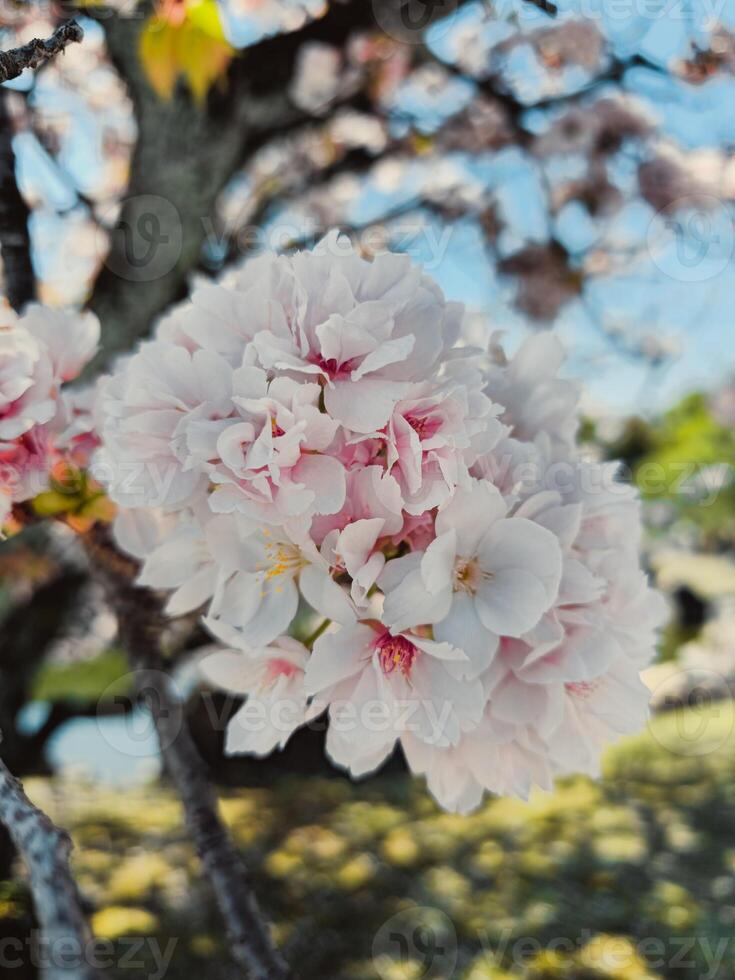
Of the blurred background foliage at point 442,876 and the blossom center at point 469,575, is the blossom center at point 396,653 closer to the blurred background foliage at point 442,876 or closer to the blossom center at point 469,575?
the blossom center at point 469,575

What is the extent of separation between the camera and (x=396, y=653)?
45 centimetres

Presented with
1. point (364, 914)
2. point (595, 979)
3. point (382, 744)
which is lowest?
point (364, 914)

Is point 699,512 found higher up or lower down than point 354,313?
lower down

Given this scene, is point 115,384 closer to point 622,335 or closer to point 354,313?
point 354,313

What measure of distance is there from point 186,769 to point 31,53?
0.59 metres

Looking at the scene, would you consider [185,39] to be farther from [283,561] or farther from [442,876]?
[442,876]

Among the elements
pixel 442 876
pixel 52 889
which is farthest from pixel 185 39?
pixel 442 876

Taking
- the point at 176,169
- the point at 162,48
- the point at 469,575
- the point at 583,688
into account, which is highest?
the point at 162,48

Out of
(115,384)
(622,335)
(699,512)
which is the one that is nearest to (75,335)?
(115,384)

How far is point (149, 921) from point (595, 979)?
2.04ft

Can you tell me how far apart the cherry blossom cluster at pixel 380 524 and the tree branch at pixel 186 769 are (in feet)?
0.61

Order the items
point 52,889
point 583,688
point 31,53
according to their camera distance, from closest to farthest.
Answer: point 52,889 → point 31,53 → point 583,688

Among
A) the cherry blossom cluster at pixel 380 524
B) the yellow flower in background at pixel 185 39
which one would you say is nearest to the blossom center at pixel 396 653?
the cherry blossom cluster at pixel 380 524

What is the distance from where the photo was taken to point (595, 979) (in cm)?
93
